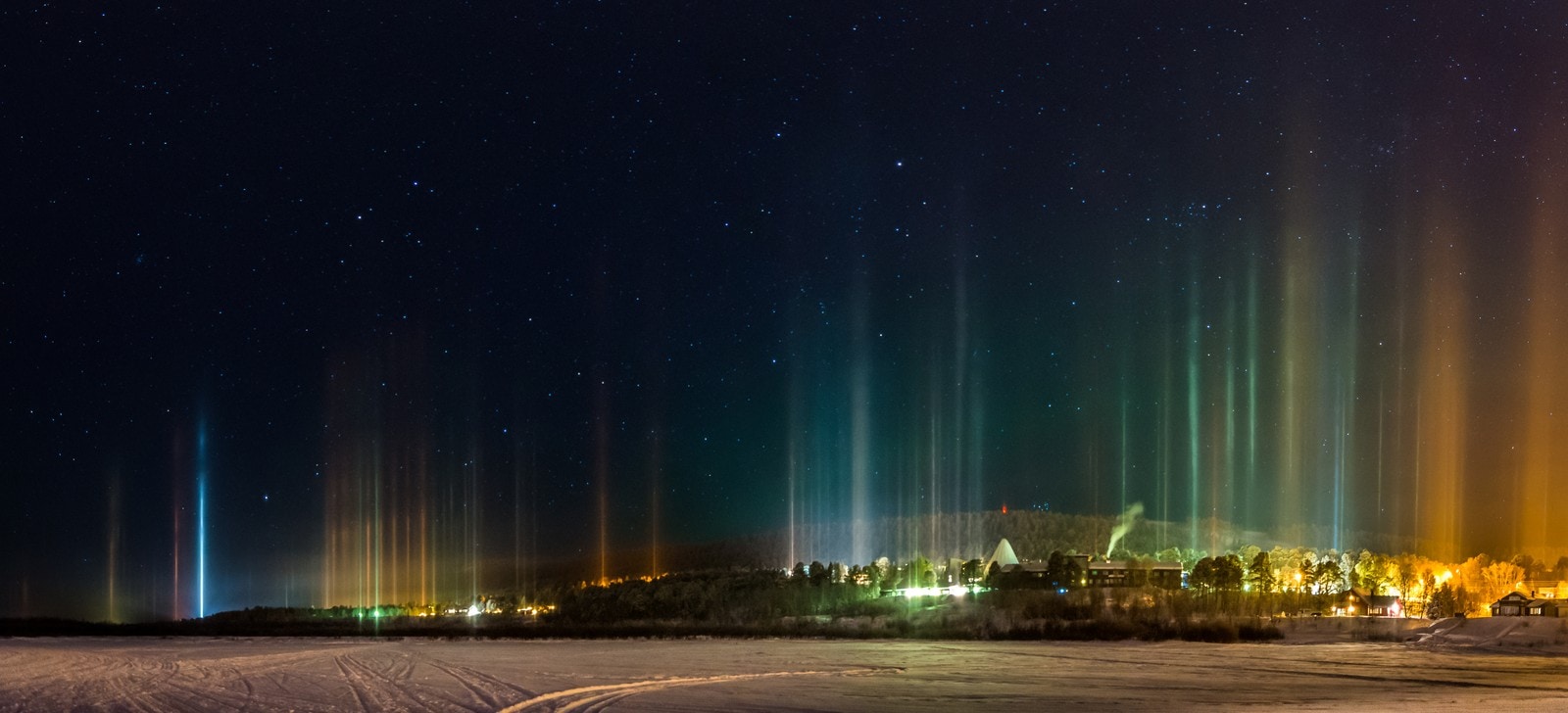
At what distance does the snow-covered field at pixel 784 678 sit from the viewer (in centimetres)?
2567

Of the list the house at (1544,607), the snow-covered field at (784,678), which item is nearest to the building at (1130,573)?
the house at (1544,607)

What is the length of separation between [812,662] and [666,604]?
277ft

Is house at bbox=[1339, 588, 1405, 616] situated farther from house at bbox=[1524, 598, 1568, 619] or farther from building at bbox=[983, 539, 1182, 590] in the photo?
building at bbox=[983, 539, 1182, 590]

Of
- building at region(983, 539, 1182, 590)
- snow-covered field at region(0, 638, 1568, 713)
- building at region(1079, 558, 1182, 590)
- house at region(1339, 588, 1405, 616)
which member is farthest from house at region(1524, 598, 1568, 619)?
snow-covered field at region(0, 638, 1568, 713)

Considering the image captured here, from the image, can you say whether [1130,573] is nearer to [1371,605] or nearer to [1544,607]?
[1371,605]

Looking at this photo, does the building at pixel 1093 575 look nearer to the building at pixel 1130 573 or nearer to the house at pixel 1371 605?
the building at pixel 1130 573

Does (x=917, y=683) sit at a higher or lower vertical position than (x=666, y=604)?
higher

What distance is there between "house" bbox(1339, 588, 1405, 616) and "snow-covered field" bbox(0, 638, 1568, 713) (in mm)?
54344

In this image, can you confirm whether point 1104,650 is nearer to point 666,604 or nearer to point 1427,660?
point 1427,660

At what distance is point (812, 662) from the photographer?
125 feet

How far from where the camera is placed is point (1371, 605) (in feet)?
324

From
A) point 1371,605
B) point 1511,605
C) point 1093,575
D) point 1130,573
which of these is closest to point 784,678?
point 1511,605

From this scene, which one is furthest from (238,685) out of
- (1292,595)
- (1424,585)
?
(1424,585)

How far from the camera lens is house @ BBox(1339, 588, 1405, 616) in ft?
317
